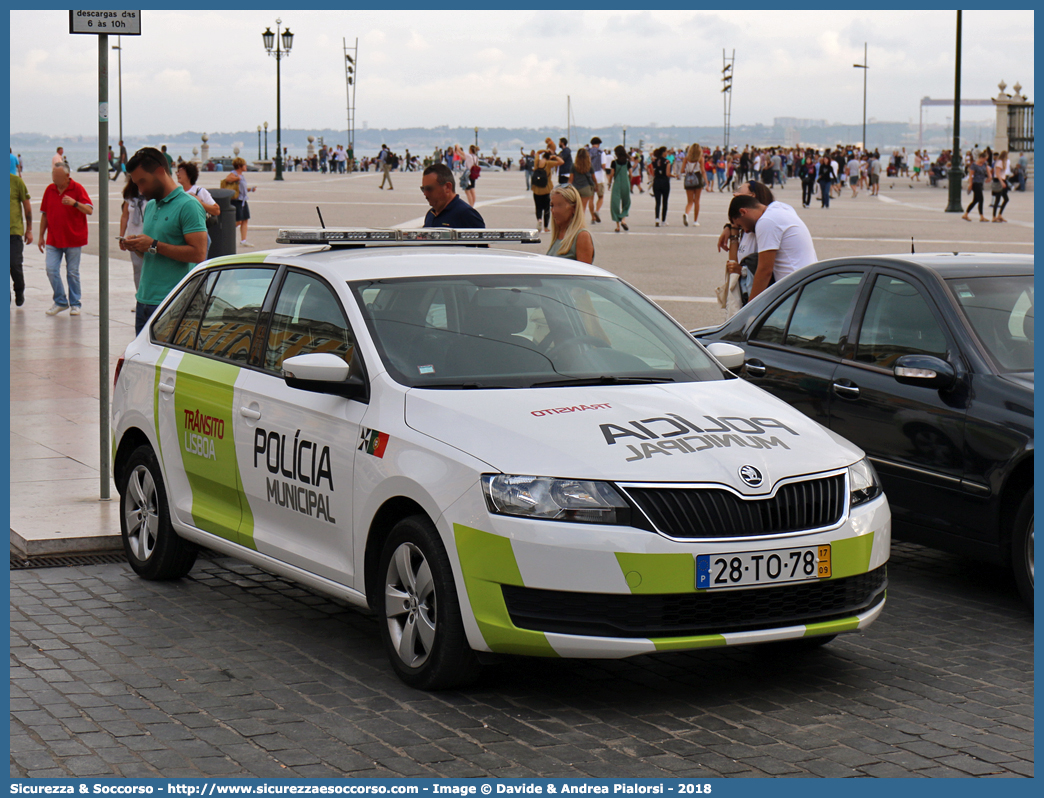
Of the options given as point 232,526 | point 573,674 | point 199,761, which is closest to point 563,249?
point 232,526

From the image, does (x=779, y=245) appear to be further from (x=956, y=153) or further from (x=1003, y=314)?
(x=956, y=153)

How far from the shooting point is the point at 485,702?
16.2ft

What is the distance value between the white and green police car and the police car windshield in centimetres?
1

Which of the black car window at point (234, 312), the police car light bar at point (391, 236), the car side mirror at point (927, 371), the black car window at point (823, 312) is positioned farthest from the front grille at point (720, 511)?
the black car window at point (823, 312)

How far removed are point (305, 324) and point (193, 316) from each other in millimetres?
1023

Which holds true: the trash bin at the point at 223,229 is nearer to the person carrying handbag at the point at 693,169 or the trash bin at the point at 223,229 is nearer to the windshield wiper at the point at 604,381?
the windshield wiper at the point at 604,381

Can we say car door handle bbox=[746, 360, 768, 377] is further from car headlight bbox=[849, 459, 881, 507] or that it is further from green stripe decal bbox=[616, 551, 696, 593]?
green stripe decal bbox=[616, 551, 696, 593]

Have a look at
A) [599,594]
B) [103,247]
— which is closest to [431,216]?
[103,247]

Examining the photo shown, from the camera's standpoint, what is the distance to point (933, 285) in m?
6.82

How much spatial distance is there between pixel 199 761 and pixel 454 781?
797 millimetres

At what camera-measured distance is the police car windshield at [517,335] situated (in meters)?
5.47

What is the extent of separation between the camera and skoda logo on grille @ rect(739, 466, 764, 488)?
4773 millimetres

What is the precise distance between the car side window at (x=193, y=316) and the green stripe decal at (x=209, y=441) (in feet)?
0.57

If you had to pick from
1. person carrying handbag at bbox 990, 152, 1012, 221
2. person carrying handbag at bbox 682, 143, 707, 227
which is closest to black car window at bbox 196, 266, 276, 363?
person carrying handbag at bbox 682, 143, 707, 227
